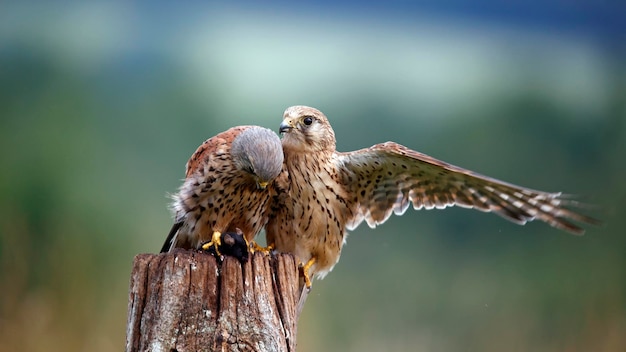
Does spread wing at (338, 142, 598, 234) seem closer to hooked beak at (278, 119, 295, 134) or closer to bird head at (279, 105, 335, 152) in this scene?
bird head at (279, 105, 335, 152)

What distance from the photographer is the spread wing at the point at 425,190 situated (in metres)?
2.71

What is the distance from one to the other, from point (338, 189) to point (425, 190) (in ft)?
1.21

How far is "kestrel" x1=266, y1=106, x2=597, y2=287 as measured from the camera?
2752 millimetres

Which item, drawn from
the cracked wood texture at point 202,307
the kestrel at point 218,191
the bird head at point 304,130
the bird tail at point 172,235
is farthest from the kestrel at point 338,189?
the cracked wood texture at point 202,307

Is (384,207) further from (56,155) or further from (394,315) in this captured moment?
(56,155)

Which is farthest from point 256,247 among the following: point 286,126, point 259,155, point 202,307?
point 202,307

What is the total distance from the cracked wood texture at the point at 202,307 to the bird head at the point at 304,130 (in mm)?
932

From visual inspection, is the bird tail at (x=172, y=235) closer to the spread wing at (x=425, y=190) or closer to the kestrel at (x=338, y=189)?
the kestrel at (x=338, y=189)

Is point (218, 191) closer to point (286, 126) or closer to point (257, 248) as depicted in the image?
point (257, 248)

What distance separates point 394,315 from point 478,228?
710mm

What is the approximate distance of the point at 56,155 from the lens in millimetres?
3809

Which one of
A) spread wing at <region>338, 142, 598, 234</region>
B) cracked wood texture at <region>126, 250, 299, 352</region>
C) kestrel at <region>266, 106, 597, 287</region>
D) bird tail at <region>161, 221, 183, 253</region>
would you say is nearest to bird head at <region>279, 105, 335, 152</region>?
kestrel at <region>266, 106, 597, 287</region>

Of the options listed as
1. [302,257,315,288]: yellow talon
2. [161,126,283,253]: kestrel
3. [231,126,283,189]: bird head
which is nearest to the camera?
[231,126,283,189]: bird head

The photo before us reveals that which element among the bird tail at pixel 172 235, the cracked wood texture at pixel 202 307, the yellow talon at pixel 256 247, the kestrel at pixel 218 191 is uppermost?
the kestrel at pixel 218 191
